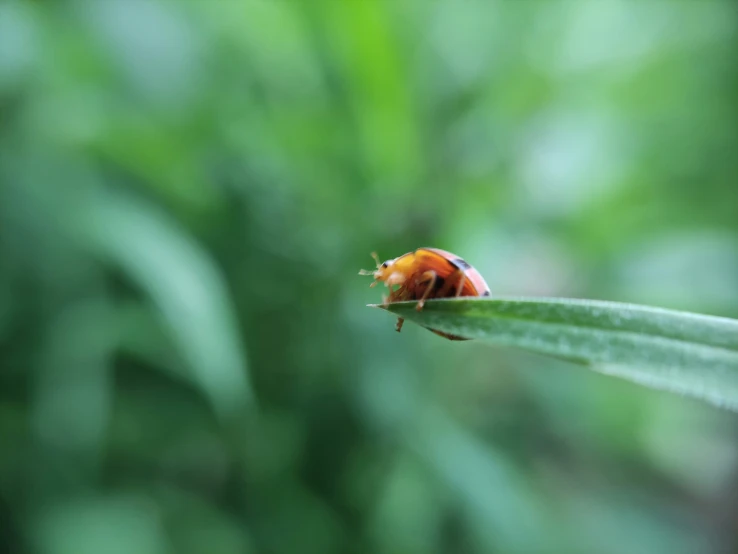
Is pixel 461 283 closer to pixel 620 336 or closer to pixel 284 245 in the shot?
pixel 620 336

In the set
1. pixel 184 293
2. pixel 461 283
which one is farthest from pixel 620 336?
pixel 184 293

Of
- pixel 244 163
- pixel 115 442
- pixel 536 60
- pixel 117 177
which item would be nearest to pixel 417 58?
pixel 536 60

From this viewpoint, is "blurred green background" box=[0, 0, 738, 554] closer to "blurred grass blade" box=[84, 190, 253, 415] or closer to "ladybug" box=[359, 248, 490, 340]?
"blurred grass blade" box=[84, 190, 253, 415]

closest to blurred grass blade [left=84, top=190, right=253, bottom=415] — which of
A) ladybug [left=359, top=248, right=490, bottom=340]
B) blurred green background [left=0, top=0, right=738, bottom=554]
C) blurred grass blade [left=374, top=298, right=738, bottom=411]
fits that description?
blurred green background [left=0, top=0, right=738, bottom=554]

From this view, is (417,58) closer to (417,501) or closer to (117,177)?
(117,177)

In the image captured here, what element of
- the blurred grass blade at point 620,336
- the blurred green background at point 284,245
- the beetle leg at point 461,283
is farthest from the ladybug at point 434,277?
the blurred green background at point 284,245
